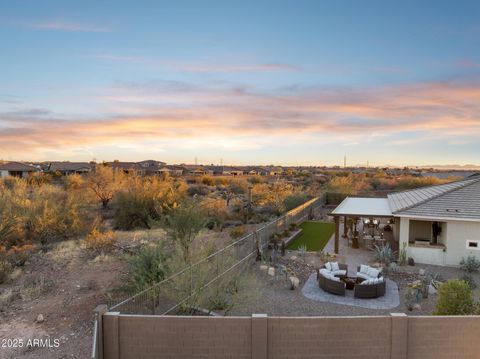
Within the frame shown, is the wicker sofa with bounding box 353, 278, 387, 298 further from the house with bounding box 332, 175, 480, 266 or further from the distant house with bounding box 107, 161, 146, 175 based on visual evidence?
the distant house with bounding box 107, 161, 146, 175

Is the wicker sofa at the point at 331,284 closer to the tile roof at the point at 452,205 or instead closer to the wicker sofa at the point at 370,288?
the wicker sofa at the point at 370,288

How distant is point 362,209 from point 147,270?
45.5ft

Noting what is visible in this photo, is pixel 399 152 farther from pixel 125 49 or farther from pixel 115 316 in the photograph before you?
pixel 115 316

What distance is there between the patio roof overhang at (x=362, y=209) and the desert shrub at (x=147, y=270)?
1051 cm

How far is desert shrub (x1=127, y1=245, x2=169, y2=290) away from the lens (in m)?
11.4

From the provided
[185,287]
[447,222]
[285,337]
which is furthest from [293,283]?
[447,222]

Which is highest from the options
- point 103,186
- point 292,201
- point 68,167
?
point 68,167

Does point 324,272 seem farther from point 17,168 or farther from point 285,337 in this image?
point 17,168

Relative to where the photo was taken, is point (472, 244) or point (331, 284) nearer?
point (331, 284)

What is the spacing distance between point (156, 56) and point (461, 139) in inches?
1355

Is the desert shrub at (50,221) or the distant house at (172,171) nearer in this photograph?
the desert shrub at (50,221)

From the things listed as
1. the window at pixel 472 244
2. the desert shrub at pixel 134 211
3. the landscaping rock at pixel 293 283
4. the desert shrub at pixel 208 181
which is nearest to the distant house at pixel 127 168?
the desert shrub at pixel 208 181

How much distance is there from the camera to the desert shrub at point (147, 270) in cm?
1145

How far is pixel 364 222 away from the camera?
24.8 m
